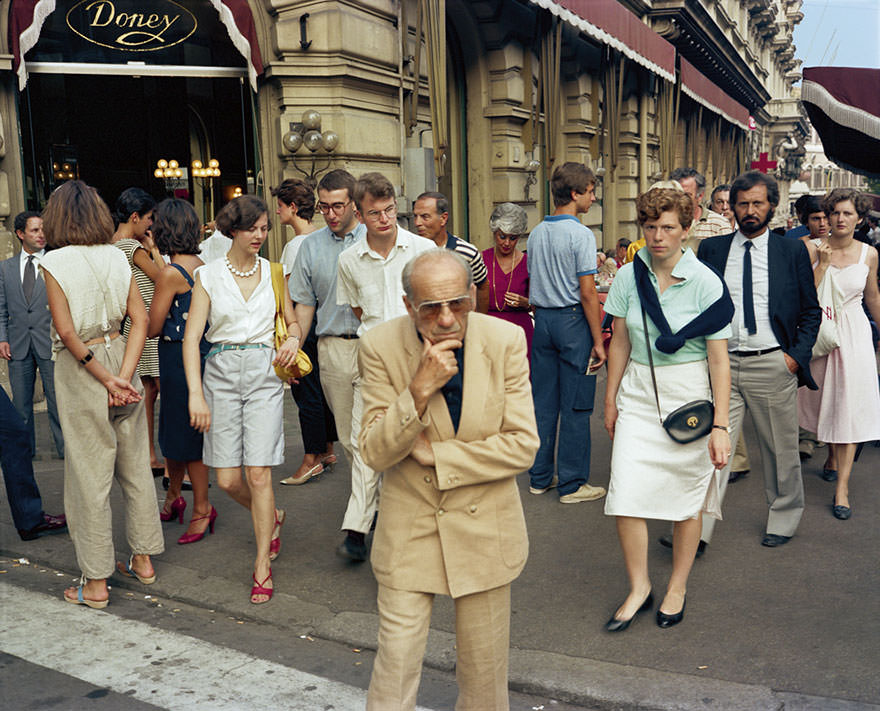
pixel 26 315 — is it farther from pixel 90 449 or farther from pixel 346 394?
pixel 346 394

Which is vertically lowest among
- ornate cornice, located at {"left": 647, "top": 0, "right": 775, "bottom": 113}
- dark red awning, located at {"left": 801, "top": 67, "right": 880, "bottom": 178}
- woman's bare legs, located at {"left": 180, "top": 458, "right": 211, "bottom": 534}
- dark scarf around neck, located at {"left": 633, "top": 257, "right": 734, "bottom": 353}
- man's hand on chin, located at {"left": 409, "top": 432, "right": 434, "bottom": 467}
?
woman's bare legs, located at {"left": 180, "top": 458, "right": 211, "bottom": 534}

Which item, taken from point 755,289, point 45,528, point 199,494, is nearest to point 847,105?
point 755,289

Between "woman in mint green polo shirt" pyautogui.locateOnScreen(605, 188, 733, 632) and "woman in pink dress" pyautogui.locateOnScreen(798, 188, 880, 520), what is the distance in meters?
2.21

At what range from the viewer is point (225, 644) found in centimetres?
403

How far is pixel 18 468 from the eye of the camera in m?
5.23

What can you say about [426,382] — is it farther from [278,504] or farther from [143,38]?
[143,38]

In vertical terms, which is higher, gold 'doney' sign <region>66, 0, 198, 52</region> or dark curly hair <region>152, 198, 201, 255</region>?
gold 'doney' sign <region>66, 0, 198, 52</region>

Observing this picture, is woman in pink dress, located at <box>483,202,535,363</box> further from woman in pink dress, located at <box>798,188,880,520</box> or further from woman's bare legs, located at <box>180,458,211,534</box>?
woman's bare legs, located at <box>180,458,211,534</box>

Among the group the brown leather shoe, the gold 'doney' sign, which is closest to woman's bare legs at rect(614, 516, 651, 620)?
the brown leather shoe

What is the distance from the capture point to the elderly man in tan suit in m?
2.61

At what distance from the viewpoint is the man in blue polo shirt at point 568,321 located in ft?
19.2

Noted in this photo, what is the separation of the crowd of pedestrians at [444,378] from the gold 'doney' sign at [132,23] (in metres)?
4.53

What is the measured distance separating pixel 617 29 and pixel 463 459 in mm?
13143

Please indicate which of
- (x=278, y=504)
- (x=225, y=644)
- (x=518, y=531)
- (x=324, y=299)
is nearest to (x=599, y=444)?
(x=278, y=504)
